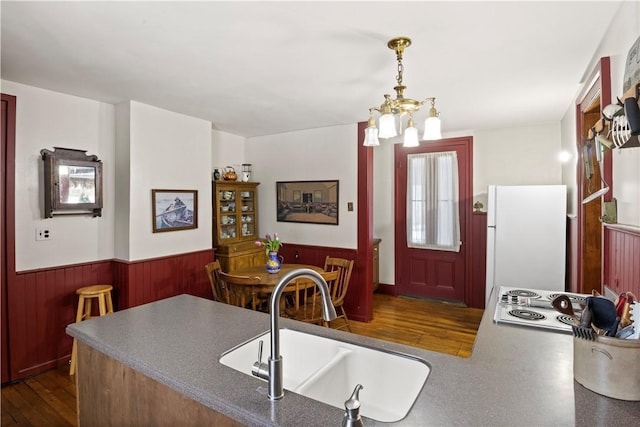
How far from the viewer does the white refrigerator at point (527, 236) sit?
11.5 ft

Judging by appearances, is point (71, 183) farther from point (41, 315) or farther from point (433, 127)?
point (433, 127)

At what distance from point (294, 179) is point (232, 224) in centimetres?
102

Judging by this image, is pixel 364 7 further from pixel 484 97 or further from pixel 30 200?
pixel 30 200

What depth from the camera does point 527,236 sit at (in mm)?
3621

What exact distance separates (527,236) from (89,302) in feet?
14.1

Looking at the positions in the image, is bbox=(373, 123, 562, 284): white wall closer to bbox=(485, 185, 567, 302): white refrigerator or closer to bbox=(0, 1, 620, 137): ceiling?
bbox=(485, 185, 567, 302): white refrigerator

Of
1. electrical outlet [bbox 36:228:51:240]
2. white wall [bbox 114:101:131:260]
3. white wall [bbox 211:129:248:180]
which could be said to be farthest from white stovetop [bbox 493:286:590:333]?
white wall [bbox 211:129:248:180]

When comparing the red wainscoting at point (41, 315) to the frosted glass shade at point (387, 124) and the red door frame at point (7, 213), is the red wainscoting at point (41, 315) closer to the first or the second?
the red door frame at point (7, 213)

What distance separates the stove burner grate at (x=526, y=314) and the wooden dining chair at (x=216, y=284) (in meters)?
2.40

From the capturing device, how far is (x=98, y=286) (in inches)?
120

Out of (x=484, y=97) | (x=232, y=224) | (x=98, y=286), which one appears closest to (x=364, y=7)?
(x=484, y=97)

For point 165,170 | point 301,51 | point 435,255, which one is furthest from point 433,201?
point 165,170

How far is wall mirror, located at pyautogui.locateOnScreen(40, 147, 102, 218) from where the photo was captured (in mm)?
2844

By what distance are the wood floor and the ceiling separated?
93.3 inches
